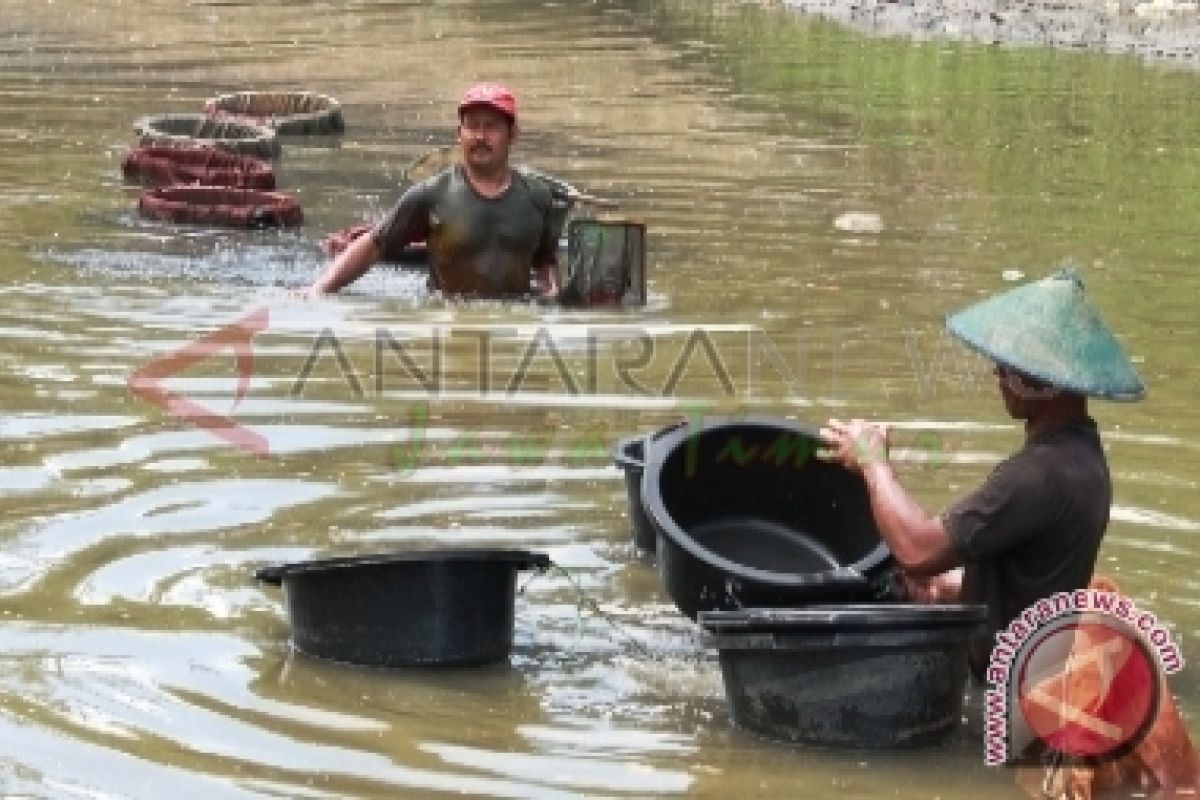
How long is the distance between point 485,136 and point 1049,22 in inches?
802

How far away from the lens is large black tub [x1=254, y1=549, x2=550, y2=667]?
6.71m

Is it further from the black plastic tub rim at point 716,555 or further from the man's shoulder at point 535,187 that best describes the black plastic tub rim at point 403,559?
the man's shoulder at point 535,187

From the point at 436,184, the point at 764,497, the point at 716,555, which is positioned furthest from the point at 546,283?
the point at 716,555

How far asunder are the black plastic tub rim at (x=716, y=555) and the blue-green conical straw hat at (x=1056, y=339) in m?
0.81

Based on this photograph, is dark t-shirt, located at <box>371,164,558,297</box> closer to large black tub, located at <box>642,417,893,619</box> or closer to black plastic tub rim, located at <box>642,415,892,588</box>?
large black tub, located at <box>642,417,893,619</box>

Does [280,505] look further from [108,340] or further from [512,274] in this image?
[512,274]

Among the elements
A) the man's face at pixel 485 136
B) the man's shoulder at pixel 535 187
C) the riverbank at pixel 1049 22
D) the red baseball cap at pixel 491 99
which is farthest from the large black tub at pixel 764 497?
the riverbank at pixel 1049 22

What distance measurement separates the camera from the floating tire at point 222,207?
14211mm

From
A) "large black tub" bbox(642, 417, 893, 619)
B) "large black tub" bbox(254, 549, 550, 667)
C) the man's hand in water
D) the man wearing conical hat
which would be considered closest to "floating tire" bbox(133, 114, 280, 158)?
the man's hand in water

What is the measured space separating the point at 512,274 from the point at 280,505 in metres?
3.70

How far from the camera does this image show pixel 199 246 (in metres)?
13.7

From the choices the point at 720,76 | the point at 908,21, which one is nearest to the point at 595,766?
the point at 720,76

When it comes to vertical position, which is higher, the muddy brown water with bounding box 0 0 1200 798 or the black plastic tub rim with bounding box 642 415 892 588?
the black plastic tub rim with bounding box 642 415 892 588

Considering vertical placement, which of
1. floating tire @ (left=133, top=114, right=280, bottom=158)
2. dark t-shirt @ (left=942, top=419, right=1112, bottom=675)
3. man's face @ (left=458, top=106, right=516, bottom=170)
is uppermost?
man's face @ (left=458, top=106, right=516, bottom=170)
